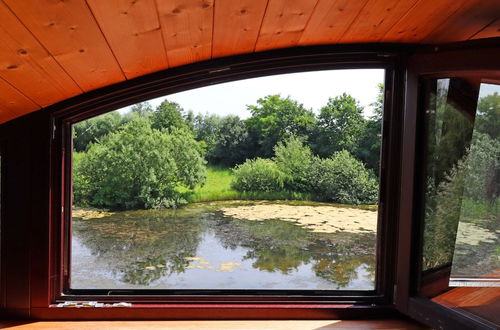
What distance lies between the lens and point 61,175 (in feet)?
7.09

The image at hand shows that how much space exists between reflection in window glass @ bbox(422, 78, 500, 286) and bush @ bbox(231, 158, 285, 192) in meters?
0.79

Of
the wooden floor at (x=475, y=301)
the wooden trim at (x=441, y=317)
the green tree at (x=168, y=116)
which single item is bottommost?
the wooden trim at (x=441, y=317)

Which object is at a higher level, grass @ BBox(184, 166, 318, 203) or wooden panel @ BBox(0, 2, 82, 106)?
wooden panel @ BBox(0, 2, 82, 106)

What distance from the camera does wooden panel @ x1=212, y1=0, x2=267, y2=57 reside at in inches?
58.5

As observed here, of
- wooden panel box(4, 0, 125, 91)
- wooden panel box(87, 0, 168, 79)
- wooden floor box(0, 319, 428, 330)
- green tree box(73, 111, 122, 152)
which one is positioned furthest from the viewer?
green tree box(73, 111, 122, 152)

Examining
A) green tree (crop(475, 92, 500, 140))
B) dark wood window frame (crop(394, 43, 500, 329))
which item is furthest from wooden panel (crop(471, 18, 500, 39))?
green tree (crop(475, 92, 500, 140))

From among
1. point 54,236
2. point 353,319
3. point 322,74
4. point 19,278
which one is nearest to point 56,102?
point 54,236

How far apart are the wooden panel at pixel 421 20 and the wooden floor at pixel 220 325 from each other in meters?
1.50

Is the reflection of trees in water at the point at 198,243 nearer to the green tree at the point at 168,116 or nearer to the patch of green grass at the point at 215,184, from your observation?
the patch of green grass at the point at 215,184

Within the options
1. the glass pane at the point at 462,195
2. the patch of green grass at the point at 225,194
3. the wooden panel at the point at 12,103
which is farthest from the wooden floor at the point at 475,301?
the wooden panel at the point at 12,103

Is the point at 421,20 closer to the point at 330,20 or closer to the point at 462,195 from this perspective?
the point at 330,20

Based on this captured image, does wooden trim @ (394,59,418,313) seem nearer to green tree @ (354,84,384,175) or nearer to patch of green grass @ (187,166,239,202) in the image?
A: green tree @ (354,84,384,175)

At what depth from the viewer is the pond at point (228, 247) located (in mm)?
2279

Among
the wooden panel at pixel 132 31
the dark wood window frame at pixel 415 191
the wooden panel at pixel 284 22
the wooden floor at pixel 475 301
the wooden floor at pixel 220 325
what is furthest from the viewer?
the wooden floor at pixel 220 325
